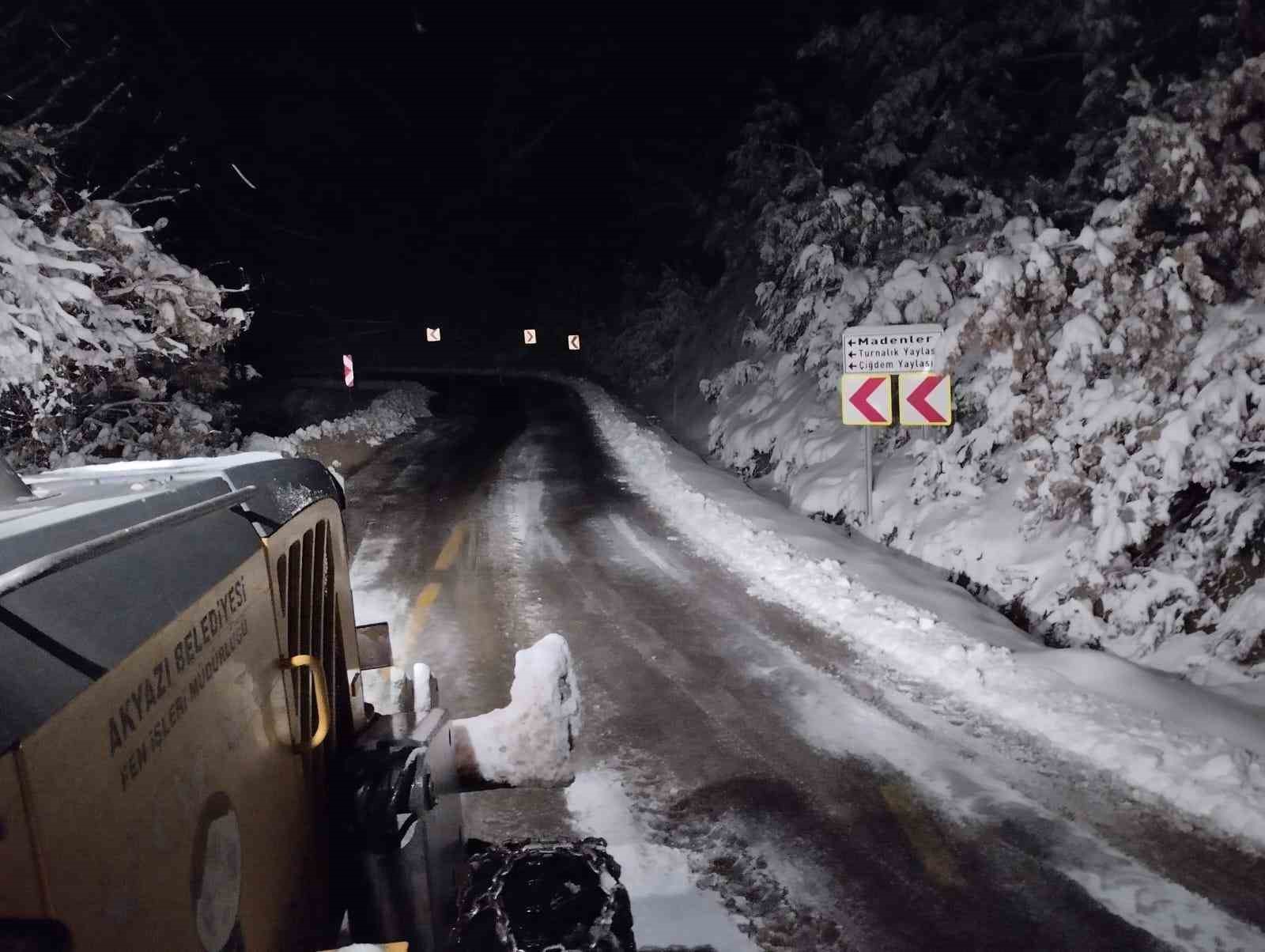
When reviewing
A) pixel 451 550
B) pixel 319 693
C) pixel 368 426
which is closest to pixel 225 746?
pixel 319 693

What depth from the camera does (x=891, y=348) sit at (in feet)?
34.3

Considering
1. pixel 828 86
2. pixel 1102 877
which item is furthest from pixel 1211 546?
pixel 828 86

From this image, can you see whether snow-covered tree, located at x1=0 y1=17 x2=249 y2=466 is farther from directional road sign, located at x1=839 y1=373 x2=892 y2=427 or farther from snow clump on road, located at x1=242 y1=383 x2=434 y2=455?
directional road sign, located at x1=839 y1=373 x2=892 y2=427

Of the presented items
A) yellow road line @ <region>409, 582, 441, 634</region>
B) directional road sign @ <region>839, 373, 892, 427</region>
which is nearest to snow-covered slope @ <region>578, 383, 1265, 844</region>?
directional road sign @ <region>839, 373, 892, 427</region>

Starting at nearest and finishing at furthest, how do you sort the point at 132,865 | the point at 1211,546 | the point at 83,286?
the point at 132,865, the point at 1211,546, the point at 83,286

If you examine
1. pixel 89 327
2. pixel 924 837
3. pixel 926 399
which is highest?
pixel 89 327

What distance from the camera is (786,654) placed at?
23.7 ft

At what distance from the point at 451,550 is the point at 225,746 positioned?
8.97m

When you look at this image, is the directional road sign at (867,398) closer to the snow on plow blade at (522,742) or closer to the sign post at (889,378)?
the sign post at (889,378)

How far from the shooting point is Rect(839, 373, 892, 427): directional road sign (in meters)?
10.6

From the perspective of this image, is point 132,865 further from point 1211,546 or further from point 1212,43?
point 1212,43

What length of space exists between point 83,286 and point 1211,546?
38.1 feet

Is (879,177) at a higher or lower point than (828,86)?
lower

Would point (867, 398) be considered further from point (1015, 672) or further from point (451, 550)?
point (451, 550)
